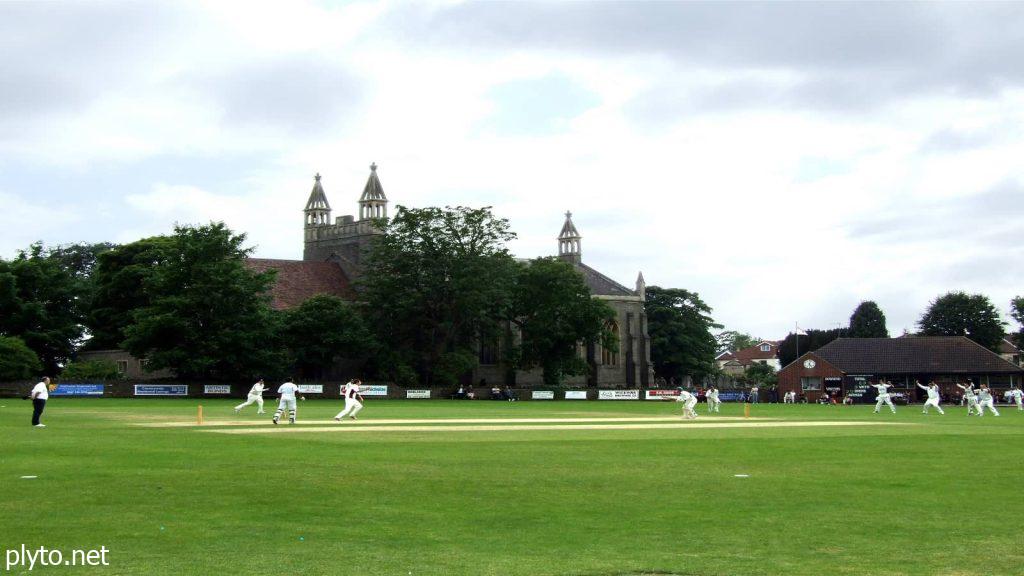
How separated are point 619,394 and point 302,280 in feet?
97.0

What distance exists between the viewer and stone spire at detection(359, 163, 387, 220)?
106 meters

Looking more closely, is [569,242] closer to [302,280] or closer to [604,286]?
[604,286]

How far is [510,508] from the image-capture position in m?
15.2

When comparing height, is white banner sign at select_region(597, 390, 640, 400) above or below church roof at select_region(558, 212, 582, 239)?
below

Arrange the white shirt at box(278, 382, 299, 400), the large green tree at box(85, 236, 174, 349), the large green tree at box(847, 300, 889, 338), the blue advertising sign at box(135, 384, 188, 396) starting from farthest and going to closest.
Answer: the large green tree at box(847, 300, 889, 338)
the large green tree at box(85, 236, 174, 349)
the blue advertising sign at box(135, 384, 188, 396)
the white shirt at box(278, 382, 299, 400)

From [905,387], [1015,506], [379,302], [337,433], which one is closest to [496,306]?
[379,302]

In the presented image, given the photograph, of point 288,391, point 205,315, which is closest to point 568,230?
point 205,315

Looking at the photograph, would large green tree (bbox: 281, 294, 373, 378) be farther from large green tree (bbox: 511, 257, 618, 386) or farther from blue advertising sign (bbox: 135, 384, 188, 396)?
large green tree (bbox: 511, 257, 618, 386)

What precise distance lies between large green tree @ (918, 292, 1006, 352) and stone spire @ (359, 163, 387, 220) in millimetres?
64988

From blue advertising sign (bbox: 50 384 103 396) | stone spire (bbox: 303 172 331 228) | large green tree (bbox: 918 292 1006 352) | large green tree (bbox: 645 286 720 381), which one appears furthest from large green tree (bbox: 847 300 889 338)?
blue advertising sign (bbox: 50 384 103 396)

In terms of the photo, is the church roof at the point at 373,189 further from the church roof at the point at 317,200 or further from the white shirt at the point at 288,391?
the white shirt at the point at 288,391

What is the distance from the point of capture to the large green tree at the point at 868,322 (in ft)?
449

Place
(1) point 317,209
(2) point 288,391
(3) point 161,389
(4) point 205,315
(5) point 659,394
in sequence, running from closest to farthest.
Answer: (2) point 288,391, (3) point 161,389, (4) point 205,315, (5) point 659,394, (1) point 317,209

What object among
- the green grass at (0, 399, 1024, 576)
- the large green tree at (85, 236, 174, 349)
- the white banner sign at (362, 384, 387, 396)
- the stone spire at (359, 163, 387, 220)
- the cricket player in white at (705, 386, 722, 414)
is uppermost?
the stone spire at (359, 163, 387, 220)
